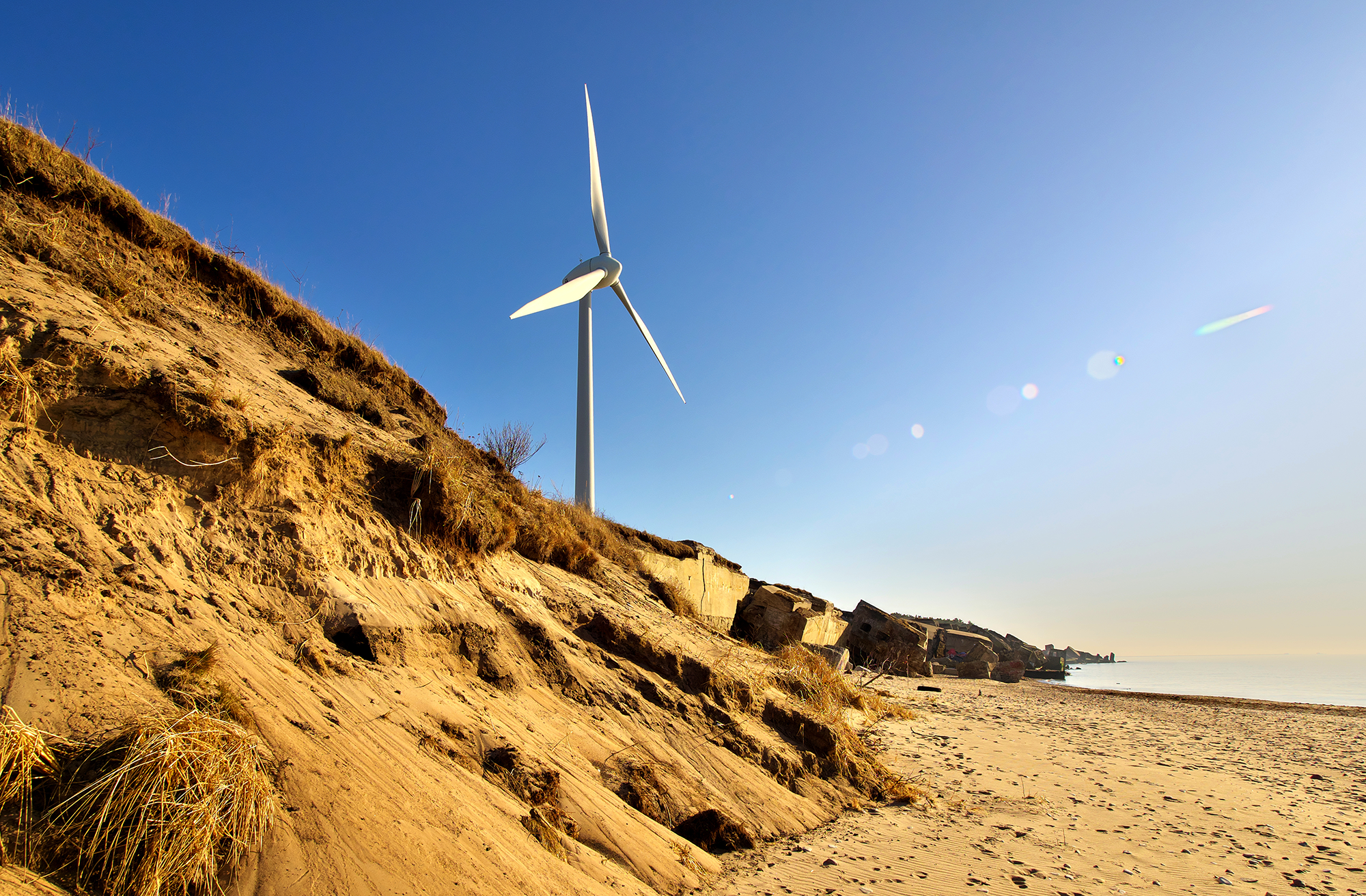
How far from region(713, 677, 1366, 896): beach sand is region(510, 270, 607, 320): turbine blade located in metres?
13.3

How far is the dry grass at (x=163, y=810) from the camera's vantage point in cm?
263

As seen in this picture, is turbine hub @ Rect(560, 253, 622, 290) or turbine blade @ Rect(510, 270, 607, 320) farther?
turbine hub @ Rect(560, 253, 622, 290)

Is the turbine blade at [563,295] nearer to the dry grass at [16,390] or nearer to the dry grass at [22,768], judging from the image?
the dry grass at [16,390]

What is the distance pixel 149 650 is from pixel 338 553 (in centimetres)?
210

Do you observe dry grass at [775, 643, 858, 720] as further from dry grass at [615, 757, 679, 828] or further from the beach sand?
dry grass at [615, 757, 679, 828]

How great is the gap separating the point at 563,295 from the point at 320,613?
15.7 metres

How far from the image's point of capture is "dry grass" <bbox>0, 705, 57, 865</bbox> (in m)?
2.57

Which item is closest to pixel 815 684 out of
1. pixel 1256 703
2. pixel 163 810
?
pixel 163 810

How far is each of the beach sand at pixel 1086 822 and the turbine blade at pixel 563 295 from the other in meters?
13.3

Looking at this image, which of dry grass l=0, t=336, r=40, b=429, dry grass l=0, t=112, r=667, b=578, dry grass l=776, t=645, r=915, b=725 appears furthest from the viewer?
dry grass l=776, t=645, r=915, b=725

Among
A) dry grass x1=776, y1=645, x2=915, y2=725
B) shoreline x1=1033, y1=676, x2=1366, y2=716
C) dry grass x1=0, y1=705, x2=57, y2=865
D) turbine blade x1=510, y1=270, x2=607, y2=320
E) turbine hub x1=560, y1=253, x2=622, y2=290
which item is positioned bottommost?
dry grass x1=0, y1=705, x2=57, y2=865

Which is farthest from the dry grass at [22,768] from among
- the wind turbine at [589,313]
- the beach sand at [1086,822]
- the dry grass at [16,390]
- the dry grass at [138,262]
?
the wind turbine at [589,313]

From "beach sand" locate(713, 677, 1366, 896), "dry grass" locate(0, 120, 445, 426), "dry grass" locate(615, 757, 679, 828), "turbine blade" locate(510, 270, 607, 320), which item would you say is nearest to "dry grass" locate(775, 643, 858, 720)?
"beach sand" locate(713, 677, 1366, 896)

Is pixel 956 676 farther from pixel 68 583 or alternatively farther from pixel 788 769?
pixel 68 583
